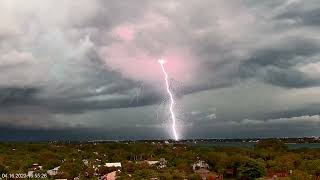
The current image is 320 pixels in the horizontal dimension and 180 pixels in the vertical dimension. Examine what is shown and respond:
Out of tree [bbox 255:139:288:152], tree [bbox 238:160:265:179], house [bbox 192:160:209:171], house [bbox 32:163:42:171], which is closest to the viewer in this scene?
tree [bbox 238:160:265:179]

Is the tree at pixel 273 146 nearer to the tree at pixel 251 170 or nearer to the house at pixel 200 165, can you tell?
the house at pixel 200 165

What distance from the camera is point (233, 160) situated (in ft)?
408

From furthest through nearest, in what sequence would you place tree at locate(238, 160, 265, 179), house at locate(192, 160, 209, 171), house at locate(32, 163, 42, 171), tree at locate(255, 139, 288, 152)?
1. tree at locate(255, 139, 288, 152)
2. house at locate(192, 160, 209, 171)
3. house at locate(32, 163, 42, 171)
4. tree at locate(238, 160, 265, 179)

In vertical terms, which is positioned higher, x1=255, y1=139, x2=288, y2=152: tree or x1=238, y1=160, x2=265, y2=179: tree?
x1=255, y1=139, x2=288, y2=152: tree

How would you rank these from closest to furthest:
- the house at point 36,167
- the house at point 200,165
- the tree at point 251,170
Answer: the tree at point 251,170 → the house at point 36,167 → the house at point 200,165

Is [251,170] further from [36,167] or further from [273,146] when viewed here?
[273,146]

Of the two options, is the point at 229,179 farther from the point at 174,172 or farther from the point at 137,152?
the point at 137,152

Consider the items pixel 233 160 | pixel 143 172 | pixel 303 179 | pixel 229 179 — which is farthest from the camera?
pixel 233 160

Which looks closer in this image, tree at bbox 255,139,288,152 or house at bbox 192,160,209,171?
house at bbox 192,160,209,171

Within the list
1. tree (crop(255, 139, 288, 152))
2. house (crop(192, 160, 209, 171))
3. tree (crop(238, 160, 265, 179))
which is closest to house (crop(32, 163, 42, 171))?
house (crop(192, 160, 209, 171))

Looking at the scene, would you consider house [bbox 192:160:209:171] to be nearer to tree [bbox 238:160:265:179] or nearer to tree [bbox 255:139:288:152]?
tree [bbox 238:160:265:179]

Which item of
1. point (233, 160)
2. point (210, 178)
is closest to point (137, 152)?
point (233, 160)

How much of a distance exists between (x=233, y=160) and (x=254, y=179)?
19.9 meters

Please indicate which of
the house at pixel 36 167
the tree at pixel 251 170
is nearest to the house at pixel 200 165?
the tree at pixel 251 170
